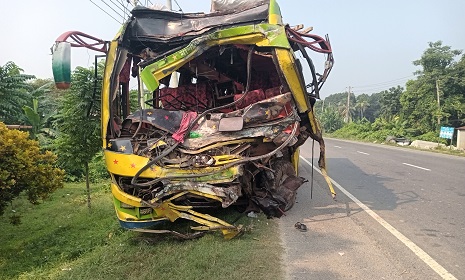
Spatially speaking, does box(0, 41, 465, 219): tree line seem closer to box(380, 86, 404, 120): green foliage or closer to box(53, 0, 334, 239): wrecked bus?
box(53, 0, 334, 239): wrecked bus

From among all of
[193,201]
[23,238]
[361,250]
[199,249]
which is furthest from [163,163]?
[23,238]

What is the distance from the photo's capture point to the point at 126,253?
4793 millimetres

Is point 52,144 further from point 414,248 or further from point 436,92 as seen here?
point 436,92

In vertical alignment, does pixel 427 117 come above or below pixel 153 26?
below

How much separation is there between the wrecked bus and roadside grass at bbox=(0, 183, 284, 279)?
278 mm

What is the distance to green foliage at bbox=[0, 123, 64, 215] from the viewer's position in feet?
18.2

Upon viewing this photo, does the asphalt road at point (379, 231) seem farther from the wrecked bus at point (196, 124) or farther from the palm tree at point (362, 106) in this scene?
the palm tree at point (362, 106)

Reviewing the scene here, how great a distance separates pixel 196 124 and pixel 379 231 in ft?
10.0

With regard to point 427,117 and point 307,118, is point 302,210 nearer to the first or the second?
point 307,118

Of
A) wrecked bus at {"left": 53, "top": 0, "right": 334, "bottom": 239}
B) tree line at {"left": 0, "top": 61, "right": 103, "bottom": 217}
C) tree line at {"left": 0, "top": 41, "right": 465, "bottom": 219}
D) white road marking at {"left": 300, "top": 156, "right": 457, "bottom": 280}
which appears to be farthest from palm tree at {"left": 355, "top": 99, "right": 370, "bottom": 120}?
wrecked bus at {"left": 53, "top": 0, "right": 334, "bottom": 239}

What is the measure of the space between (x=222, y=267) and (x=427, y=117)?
1415 inches

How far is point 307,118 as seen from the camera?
6.12m

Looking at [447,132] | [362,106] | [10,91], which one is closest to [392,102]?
[447,132]

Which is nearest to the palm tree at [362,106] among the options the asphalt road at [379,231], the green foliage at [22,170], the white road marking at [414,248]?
the asphalt road at [379,231]
